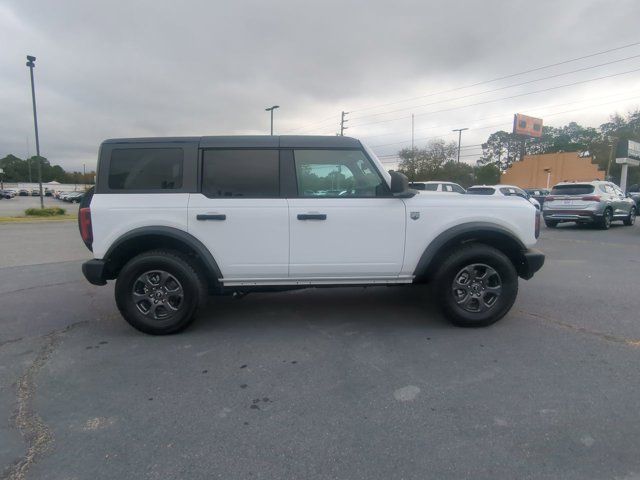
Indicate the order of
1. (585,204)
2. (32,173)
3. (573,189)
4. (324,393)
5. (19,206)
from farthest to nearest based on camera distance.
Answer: (32,173) → (19,206) → (573,189) → (585,204) → (324,393)

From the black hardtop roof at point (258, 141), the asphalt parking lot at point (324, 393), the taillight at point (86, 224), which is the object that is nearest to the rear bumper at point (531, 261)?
the asphalt parking lot at point (324, 393)

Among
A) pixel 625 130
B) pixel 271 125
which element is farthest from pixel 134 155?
pixel 625 130

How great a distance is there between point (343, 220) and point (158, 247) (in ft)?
6.19

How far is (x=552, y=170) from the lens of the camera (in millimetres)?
49750

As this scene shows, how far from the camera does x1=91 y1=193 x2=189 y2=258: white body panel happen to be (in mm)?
3838

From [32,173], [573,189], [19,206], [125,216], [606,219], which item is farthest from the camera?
[32,173]

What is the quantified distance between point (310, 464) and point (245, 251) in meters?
2.19

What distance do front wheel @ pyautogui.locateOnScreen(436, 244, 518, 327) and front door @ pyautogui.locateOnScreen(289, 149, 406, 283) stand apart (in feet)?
1.76

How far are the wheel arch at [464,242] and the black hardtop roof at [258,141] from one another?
1.30 m

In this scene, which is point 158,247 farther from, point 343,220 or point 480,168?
point 480,168

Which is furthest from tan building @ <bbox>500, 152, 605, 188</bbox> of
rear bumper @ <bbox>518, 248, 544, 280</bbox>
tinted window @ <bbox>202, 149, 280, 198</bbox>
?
tinted window @ <bbox>202, 149, 280, 198</bbox>

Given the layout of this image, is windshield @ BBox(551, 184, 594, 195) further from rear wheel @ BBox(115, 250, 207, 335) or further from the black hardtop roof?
rear wheel @ BBox(115, 250, 207, 335)

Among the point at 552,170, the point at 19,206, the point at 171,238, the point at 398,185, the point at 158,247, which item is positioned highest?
the point at 552,170

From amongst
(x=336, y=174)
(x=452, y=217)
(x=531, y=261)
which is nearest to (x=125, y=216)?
(x=336, y=174)
